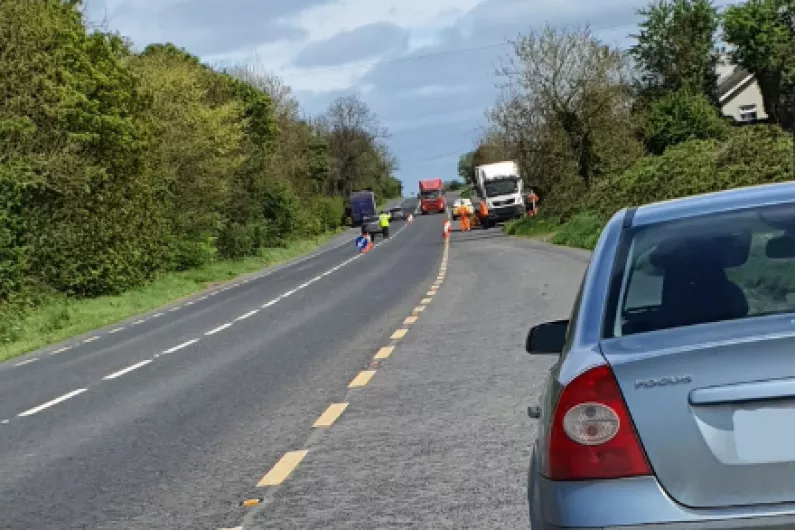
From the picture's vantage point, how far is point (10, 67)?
34.2m

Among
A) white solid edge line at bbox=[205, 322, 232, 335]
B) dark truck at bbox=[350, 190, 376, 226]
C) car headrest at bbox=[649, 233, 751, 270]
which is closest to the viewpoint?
car headrest at bbox=[649, 233, 751, 270]

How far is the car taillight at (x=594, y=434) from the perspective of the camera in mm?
3887

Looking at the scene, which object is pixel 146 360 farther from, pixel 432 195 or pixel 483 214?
pixel 432 195

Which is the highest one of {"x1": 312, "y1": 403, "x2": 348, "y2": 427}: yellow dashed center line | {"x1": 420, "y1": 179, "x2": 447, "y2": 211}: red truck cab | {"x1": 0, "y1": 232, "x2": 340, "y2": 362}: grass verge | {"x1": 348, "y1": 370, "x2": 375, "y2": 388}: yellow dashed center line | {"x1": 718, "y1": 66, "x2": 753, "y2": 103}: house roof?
{"x1": 718, "y1": 66, "x2": 753, "y2": 103}: house roof

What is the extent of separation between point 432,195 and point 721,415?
4899 inches

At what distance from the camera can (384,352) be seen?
50.0ft

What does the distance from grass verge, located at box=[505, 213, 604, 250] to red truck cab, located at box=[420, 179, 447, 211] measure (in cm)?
6141

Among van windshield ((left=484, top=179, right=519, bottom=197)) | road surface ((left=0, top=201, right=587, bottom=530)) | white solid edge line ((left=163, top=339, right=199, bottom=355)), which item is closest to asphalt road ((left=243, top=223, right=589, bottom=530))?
road surface ((left=0, top=201, right=587, bottom=530))

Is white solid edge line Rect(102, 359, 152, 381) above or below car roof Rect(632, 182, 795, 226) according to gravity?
below

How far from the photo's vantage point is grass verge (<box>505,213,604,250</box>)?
41.5 meters

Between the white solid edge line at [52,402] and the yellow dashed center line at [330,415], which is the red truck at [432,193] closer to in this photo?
the white solid edge line at [52,402]

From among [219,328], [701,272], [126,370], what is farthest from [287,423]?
[219,328]

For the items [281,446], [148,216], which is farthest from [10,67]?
[281,446]

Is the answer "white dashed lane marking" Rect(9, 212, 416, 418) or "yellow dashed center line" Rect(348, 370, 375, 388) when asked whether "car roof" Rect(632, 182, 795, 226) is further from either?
"white dashed lane marking" Rect(9, 212, 416, 418)
